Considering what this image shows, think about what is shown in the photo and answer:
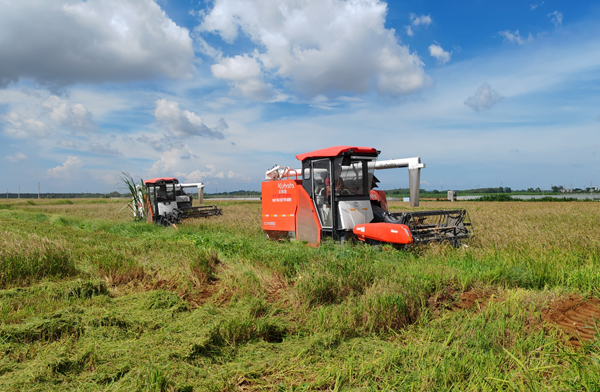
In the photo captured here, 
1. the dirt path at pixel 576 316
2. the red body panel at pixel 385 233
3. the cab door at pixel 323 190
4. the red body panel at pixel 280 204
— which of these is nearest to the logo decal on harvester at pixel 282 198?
the red body panel at pixel 280 204

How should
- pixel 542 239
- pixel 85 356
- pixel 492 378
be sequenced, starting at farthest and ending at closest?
pixel 542 239
pixel 85 356
pixel 492 378

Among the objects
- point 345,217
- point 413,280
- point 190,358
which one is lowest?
point 190,358

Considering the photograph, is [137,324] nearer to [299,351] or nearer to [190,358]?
[190,358]

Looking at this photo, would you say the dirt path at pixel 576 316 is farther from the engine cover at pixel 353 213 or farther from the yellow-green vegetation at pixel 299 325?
the engine cover at pixel 353 213

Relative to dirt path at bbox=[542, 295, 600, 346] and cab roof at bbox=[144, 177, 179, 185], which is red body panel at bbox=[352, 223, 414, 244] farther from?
cab roof at bbox=[144, 177, 179, 185]

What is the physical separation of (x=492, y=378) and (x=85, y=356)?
132 inches

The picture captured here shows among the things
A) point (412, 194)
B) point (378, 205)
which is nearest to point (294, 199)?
point (378, 205)

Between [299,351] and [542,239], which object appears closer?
[299,351]

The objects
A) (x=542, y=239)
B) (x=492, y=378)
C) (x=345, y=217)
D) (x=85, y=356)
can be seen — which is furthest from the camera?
(x=345, y=217)

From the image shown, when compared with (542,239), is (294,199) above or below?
above

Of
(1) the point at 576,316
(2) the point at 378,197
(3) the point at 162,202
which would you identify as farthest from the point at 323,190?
(3) the point at 162,202

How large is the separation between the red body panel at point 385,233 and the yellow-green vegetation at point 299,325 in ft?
1.97

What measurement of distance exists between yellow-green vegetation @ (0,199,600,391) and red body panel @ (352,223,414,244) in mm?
599

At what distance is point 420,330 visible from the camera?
3.87 metres
